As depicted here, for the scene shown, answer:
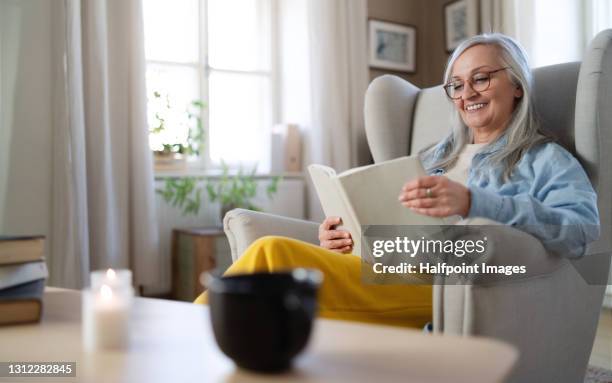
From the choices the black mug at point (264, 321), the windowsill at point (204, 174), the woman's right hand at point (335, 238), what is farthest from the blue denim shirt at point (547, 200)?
the windowsill at point (204, 174)

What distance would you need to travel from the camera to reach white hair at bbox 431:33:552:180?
56.5 inches

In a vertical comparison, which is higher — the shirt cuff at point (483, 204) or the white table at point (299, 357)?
the shirt cuff at point (483, 204)

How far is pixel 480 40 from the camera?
62.3 inches

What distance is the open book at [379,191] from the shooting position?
1.18 meters

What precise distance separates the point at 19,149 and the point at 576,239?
234 centimetres

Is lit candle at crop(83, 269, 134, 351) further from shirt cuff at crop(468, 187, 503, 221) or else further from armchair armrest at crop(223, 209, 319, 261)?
armchair armrest at crop(223, 209, 319, 261)

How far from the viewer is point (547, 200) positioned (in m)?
1.27

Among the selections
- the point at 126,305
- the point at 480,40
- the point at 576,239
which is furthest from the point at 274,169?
the point at 126,305

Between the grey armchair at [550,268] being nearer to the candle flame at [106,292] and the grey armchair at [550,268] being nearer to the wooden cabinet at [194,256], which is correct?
the candle flame at [106,292]

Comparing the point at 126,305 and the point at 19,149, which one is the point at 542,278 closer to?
the point at 126,305

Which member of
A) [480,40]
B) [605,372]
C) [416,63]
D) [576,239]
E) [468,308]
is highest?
[416,63]

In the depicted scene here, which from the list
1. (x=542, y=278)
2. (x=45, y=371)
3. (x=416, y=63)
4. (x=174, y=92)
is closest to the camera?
(x=45, y=371)

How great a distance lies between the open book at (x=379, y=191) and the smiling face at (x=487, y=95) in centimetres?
45

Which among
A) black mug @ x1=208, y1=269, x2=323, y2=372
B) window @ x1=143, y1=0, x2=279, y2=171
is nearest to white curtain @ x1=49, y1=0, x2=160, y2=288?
window @ x1=143, y1=0, x2=279, y2=171
